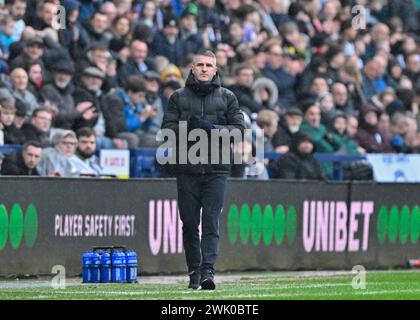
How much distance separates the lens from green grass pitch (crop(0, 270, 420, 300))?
563 inches

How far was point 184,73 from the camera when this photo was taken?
2305cm

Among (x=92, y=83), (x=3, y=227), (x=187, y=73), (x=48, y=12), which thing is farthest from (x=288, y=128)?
(x=3, y=227)

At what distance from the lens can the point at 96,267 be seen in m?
16.3

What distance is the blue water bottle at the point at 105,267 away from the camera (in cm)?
1627

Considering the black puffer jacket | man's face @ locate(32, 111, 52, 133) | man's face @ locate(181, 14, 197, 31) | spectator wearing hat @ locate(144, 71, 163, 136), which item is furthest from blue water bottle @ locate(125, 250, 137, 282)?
man's face @ locate(181, 14, 197, 31)

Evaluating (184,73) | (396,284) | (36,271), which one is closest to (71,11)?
(184,73)

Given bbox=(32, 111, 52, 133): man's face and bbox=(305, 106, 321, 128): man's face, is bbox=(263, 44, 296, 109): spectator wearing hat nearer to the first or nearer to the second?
bbox=(305, 106, 321, 128): man's face

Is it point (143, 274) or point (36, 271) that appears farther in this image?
point (143, 274)

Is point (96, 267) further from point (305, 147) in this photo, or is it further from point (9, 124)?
point (305, 147)

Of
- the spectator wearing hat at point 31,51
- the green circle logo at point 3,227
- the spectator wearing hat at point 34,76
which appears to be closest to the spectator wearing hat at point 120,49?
the spectator wearing hat at point 31,51

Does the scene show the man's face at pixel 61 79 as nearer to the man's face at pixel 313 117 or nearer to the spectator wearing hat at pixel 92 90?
the spectator wearing hat at pixel 92 90
